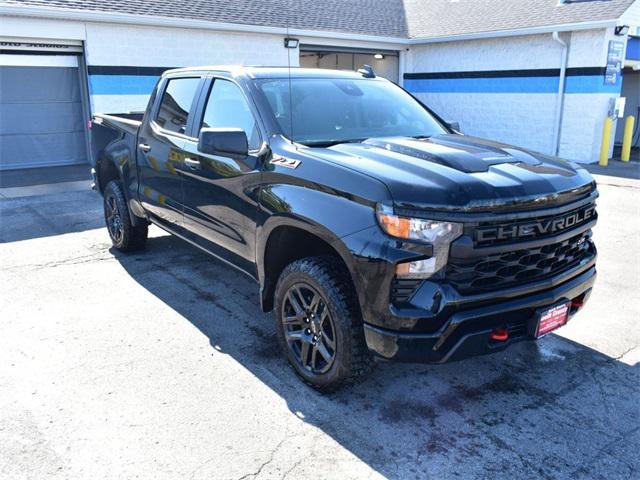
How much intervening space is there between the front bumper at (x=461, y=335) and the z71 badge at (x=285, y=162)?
3.55 feet

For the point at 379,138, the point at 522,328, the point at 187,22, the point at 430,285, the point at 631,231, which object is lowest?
the point at 631,231

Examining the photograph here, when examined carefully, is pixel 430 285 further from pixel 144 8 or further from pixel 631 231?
pixel 144 8

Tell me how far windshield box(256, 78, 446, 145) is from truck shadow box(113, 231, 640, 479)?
157cm

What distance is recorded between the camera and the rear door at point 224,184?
3.86m

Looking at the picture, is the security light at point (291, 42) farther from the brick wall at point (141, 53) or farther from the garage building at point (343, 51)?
the brick wall at point (141, 53)

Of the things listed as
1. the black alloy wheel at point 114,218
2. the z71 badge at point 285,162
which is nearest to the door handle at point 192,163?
the z71 badge at point 285,162

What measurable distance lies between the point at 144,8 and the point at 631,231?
10.6 meters

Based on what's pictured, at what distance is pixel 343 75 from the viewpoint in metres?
4.68

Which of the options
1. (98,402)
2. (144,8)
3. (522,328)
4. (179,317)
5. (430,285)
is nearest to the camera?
(430,285)

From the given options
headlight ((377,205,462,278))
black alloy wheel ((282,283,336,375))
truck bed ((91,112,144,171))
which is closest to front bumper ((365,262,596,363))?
headlight ((377,205,462,278))

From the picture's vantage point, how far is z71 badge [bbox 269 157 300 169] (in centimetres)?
344

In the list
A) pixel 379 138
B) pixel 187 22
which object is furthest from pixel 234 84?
pixel 187 22

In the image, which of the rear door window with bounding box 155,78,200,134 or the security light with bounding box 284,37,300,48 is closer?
the rear door window with bounding box 155,78,200,134

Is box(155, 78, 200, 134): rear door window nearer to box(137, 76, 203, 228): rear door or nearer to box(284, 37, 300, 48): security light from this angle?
box(137, 76, 203, 228): rear door
